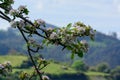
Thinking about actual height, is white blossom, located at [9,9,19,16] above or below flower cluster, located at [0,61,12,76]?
above

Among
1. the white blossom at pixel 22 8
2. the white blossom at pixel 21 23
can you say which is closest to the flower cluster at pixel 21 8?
the white blossom at pixel 22 8

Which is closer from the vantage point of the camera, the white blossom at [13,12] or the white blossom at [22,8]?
the white blossom at [13,12]

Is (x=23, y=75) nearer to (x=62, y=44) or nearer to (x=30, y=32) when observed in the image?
(x=30, y=32)

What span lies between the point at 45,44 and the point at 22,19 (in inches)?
23.6

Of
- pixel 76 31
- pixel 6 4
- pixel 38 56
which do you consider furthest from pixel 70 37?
pixel 38 56

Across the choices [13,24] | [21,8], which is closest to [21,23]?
[13,24]

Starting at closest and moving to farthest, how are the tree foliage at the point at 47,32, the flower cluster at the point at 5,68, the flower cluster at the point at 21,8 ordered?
the tree foliage at the point at 47,32 → the flower cluster at the point at 21,8 → the flower cluster at the point at 5,68

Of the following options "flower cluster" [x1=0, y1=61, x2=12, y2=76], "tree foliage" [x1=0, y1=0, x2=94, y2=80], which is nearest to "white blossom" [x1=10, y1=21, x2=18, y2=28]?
"tree foliage" [x1=0, y1=0, x2=94, y2=80]

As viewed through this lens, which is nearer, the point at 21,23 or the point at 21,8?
the point at 21,23

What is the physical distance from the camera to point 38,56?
8.34m

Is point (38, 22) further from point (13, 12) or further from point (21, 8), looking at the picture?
point (13, 12)

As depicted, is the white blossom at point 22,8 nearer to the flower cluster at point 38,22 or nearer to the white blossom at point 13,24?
the flower cluster at point 38,22

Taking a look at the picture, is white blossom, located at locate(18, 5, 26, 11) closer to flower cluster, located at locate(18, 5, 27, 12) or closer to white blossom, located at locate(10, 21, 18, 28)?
flower cluster, located at locate(18, 5, 27, 12)

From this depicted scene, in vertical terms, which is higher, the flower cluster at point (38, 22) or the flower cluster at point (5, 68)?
the flower cluster at point (38, 22)
